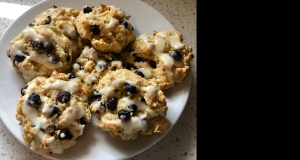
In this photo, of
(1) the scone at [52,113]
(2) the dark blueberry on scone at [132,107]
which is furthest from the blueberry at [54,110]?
(2) the dark blueberry on scone at [132,107]

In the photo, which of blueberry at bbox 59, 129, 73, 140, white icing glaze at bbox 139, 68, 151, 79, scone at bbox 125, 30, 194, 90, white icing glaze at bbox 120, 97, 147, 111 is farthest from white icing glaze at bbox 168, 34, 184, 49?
blueberry at bbox 59, 129, 73, 140

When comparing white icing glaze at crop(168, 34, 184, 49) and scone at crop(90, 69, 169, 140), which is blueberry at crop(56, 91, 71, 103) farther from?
white icing glaze at crop(168, 34, 184, 49)

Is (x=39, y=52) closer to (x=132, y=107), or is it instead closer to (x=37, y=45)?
(x=37, y=45)

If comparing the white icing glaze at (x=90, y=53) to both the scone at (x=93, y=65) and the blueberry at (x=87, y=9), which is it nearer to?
the scone at (x=93, y=65)
